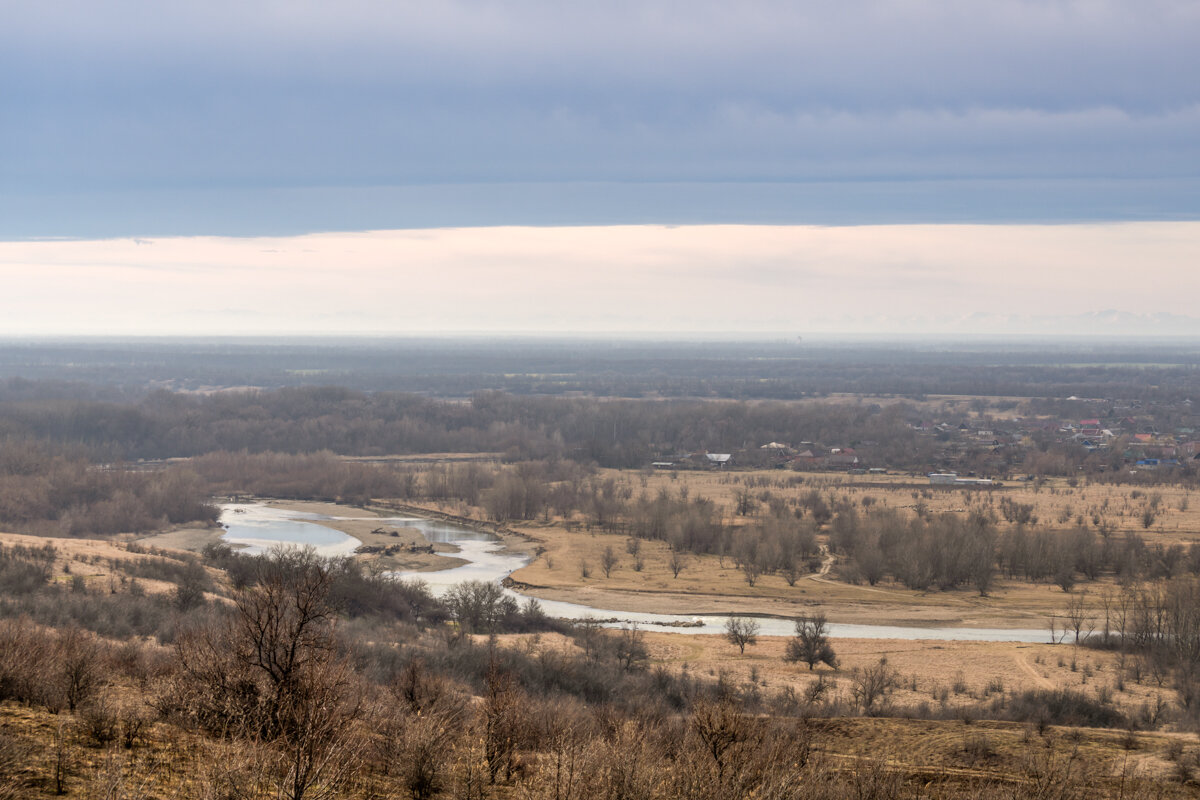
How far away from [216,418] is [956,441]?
104m

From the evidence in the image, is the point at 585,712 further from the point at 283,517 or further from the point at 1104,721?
the point at 283,517

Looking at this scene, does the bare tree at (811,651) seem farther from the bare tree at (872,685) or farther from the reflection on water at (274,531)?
the reflection on water at (274,531)

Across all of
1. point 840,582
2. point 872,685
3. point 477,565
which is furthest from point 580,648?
point 477,565

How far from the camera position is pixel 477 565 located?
63.4 m

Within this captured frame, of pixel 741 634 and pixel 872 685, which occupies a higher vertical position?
pixel 872 685

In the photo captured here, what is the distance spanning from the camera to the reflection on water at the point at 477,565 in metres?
47.5

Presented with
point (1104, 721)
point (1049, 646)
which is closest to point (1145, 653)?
point (1049, 646)

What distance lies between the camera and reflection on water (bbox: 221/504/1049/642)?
156 feet

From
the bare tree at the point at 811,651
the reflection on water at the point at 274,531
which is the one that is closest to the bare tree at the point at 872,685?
the bare tree at the point at 811,651

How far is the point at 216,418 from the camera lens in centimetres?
14050

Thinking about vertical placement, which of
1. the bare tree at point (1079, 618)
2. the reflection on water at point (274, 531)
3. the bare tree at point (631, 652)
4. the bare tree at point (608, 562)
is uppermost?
the bare tree at point (631, 652)

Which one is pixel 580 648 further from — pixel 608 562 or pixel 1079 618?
pixel 608 562

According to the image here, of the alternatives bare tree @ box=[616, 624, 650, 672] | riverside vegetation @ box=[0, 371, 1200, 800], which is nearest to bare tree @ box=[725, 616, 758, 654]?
riverside vegetation @ box=[0, 371, 1200, 800]

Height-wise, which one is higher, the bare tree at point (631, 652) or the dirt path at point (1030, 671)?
the bare tree at point (631, 652)
